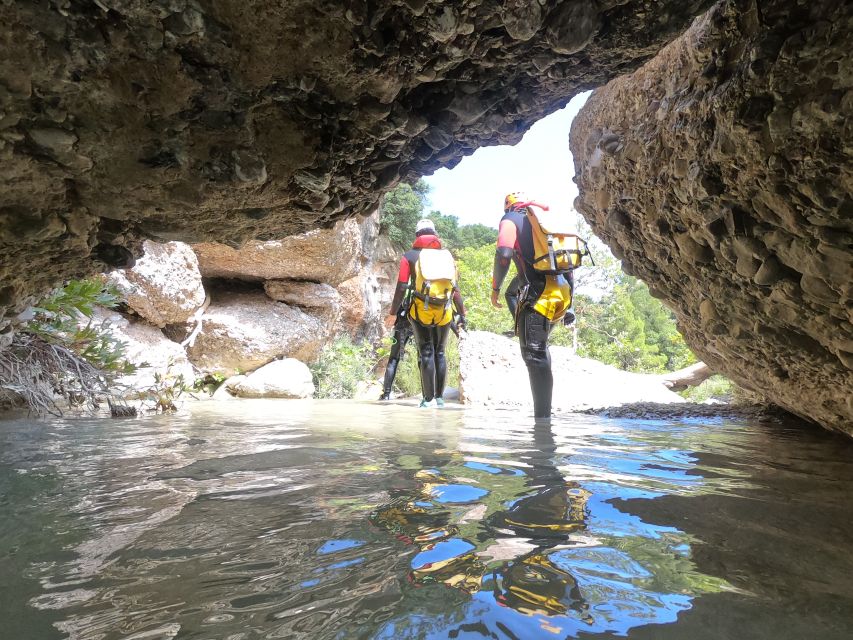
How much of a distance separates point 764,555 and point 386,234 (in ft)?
49.6

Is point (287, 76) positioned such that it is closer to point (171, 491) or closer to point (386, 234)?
point (171, 491)

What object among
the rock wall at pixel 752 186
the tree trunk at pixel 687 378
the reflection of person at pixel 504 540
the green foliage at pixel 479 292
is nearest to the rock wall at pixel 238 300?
the tree trunk at pixel 687 378

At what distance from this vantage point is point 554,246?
12.9 ft

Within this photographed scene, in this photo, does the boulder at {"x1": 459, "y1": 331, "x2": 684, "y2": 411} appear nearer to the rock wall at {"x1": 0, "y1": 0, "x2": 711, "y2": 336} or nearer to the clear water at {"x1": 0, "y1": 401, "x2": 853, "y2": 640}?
the clear water at {"x1": 0, "y1": 401, "x2": 853, "y2": 640}

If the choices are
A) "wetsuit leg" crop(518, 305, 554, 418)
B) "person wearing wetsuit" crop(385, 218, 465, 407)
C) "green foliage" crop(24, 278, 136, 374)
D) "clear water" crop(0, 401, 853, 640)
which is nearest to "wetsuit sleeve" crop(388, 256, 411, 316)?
"person wearing wetsuit" crop(385, 218, 465, 407)

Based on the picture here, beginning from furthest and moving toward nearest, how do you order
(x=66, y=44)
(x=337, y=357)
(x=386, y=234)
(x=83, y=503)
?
(x=386, y=234) < (x=337, y=357) < (x=83, y=503) < (x=66, y=44)

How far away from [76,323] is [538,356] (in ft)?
11.5

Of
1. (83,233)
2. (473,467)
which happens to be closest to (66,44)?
(83,233)

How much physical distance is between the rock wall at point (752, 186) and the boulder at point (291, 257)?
7.55 m

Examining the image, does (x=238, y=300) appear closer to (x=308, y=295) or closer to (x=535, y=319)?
(x=308, y=295)

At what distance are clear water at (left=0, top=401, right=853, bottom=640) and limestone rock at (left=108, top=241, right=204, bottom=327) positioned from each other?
6957 mm

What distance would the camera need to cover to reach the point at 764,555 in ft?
2.88

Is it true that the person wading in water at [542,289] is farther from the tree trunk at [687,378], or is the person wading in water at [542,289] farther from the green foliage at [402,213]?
the green foliage at [402,213]

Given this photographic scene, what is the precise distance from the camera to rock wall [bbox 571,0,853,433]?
1.18 metres
